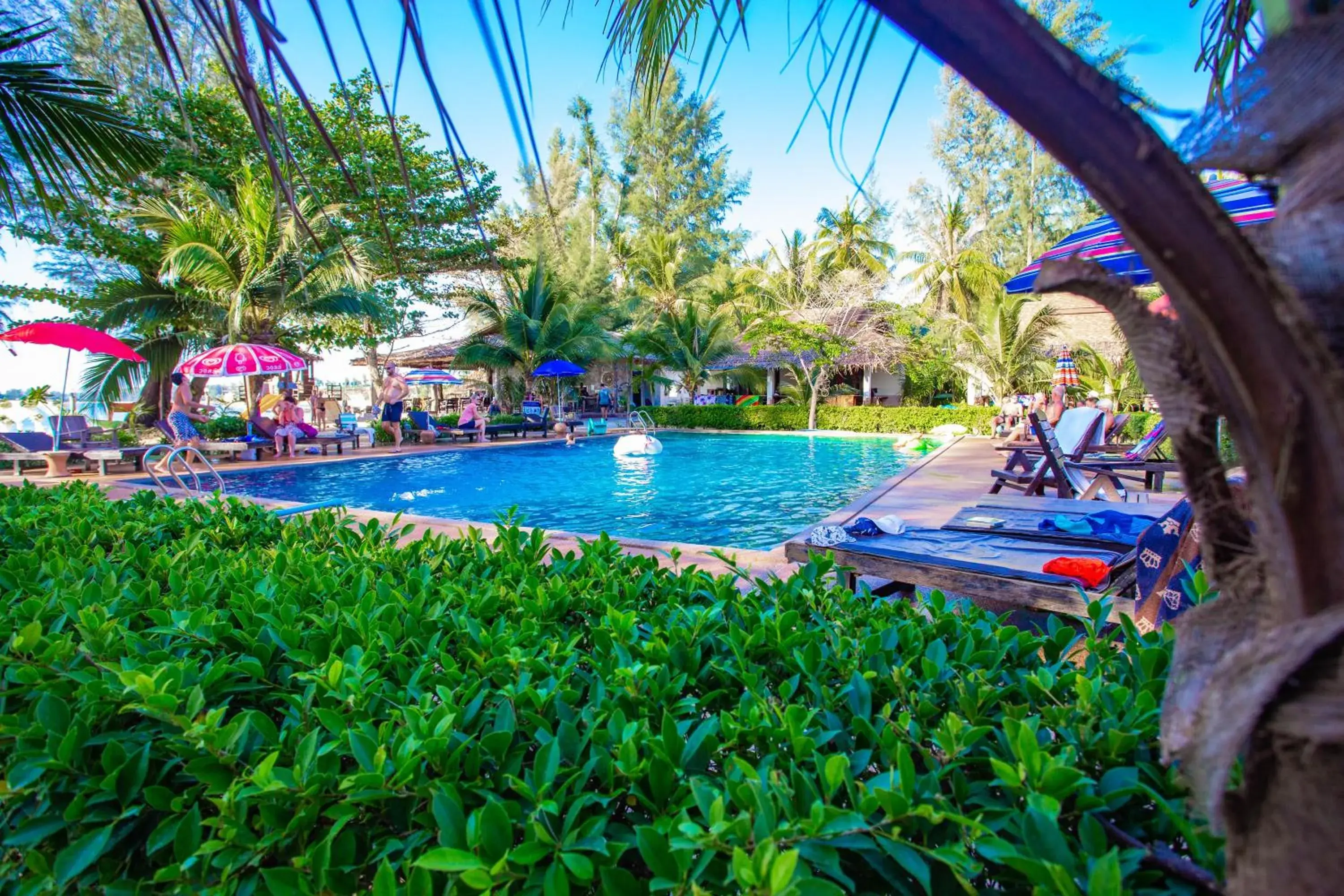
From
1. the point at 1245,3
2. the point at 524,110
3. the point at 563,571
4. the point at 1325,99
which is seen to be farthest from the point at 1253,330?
the point at 563,571

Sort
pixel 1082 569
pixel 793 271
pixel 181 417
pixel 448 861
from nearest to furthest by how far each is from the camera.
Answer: pixel 448 861 → pixel 1082 569 → pixel 181 417 → pixel 793 271

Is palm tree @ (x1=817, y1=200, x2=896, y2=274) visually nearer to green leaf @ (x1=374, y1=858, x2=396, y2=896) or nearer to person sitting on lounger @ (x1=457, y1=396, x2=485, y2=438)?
person sitting on lounger @ (x1=457, y1=396, x2=485, y2=438)

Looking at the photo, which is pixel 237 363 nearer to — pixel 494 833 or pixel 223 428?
pixel 223 428

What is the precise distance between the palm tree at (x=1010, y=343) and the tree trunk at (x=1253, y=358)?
24457 millimetres

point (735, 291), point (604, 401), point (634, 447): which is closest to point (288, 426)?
point (634, 447)

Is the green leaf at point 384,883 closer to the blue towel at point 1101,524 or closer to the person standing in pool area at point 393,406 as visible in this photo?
the blue towel at point 1101,524

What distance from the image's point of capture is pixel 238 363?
45.6 feet

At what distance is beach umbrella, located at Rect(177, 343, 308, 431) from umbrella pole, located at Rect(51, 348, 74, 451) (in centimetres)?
174

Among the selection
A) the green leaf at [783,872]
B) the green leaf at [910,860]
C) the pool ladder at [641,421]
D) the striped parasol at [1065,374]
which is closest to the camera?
the green leaf at [783,872]

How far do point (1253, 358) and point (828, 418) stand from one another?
25.3 m

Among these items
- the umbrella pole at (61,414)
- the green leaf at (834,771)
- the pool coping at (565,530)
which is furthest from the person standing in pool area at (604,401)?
the green leaf at (834,771)

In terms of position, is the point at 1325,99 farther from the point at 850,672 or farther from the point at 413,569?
the point at 413,569

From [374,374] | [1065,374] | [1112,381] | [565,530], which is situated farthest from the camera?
[374,374]

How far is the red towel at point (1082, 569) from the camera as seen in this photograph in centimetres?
327
